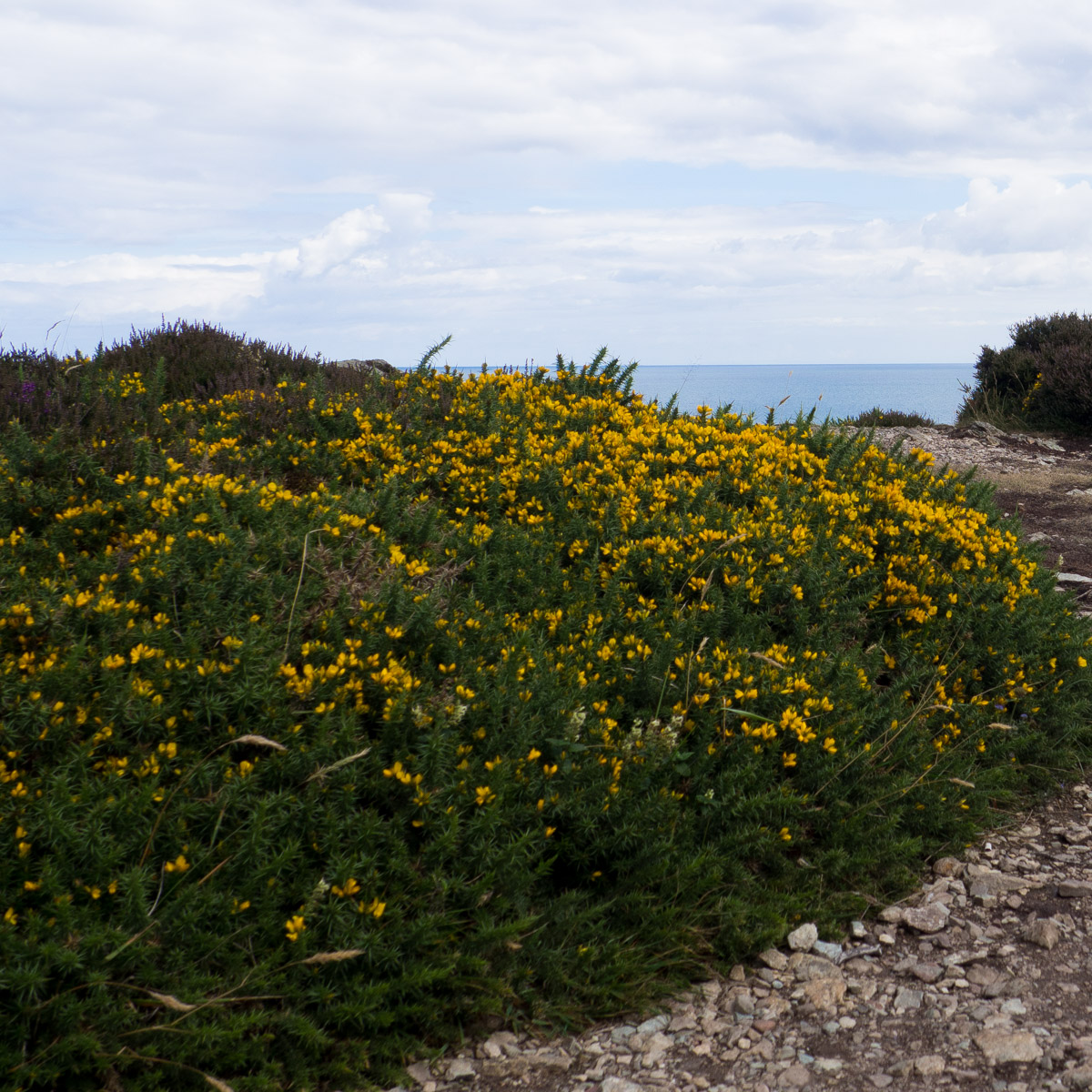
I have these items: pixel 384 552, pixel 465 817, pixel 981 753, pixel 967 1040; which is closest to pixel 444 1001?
pixel 465 817

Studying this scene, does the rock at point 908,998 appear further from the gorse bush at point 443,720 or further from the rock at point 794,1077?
the rock at point 794,1077

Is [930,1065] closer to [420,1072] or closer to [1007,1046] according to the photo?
[1007,1046]

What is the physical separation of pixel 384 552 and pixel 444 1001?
2294mm

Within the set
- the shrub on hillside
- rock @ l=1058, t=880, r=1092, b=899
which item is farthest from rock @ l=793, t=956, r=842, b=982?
the shrub on hillside

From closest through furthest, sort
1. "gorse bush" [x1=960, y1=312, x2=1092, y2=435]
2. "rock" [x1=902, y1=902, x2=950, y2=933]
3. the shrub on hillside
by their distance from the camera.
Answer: "rock" [x1=902, y1=902, x2=950, y2=933], the shrub on hillside, "gorse bush" [x1=960, y1=312, x2=1092, y2=435]

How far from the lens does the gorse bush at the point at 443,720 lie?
3.01 m

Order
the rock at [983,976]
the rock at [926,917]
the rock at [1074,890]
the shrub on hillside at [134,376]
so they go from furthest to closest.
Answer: the shrub on hillside at [134,376] < the rock at [1074,890] < the rock at [926,917] < the rock at [983,976]

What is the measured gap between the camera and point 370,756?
3.60 m

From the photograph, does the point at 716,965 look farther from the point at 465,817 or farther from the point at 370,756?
the point at 370,756

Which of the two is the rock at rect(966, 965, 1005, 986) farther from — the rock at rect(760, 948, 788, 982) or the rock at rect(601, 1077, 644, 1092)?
the rock at rect(601, 1077, 644, 1092)

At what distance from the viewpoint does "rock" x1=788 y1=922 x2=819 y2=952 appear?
12.5 ft

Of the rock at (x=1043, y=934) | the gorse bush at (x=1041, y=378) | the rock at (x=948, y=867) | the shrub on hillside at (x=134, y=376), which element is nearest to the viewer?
the rock at (x=1043, y=934)

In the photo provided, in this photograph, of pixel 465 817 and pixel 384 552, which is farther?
pixel 384 552

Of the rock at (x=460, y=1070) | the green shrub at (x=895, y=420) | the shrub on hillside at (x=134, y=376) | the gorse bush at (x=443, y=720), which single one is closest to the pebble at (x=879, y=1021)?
the rock at (x=460, y=1070)
